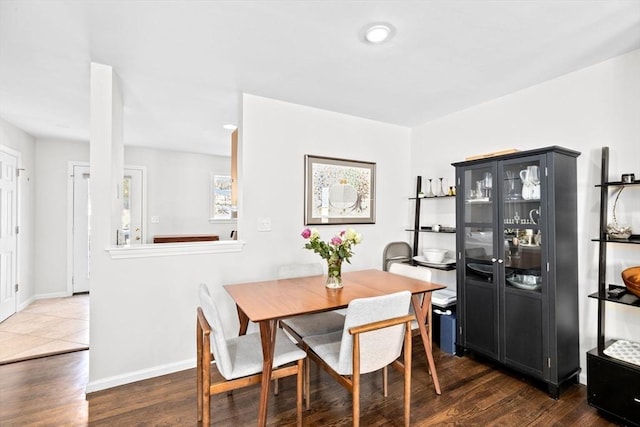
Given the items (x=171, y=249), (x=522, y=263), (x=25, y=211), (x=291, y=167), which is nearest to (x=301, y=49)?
(x=291, y=167)

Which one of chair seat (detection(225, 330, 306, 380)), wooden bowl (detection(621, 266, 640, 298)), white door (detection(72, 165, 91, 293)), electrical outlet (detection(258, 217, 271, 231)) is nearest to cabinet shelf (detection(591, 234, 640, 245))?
wooden bowl (detection(621, 266, 640, 298))

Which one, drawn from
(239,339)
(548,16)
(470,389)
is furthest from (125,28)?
(470,389)

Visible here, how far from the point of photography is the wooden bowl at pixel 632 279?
1977 millimetres

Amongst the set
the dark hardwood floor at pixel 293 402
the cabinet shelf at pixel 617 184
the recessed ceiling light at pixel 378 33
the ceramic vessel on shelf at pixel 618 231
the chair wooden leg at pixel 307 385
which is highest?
the recessed ceiling light at pixel 378 33

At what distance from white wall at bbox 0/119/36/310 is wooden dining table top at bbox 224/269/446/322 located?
11.9 feet

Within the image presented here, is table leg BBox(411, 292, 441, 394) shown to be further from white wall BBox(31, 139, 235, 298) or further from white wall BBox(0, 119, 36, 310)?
white wall BBox(0, 119, 36, 310)

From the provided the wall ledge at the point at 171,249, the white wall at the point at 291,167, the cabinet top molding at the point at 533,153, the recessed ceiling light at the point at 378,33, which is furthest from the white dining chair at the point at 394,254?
the recessed ceiling light at the point at 378,33

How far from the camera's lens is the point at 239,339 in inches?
82.3

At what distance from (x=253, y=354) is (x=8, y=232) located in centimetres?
387

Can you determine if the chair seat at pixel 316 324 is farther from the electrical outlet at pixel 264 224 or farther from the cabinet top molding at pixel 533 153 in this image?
the cabinet top molding at pixel 533 153

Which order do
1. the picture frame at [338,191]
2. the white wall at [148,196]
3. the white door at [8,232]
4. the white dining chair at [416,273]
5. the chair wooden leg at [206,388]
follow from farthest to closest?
the white wall at [148,196] → the white door at [8,232] → the picture frame at [338,191] → the white dining chair at [416,273] → the chair wooden leg at [206,388]

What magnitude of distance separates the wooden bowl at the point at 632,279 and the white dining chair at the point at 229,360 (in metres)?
2.13

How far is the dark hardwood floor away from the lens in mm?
1978

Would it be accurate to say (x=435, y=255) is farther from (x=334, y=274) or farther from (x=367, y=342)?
(x=367, y=342)
